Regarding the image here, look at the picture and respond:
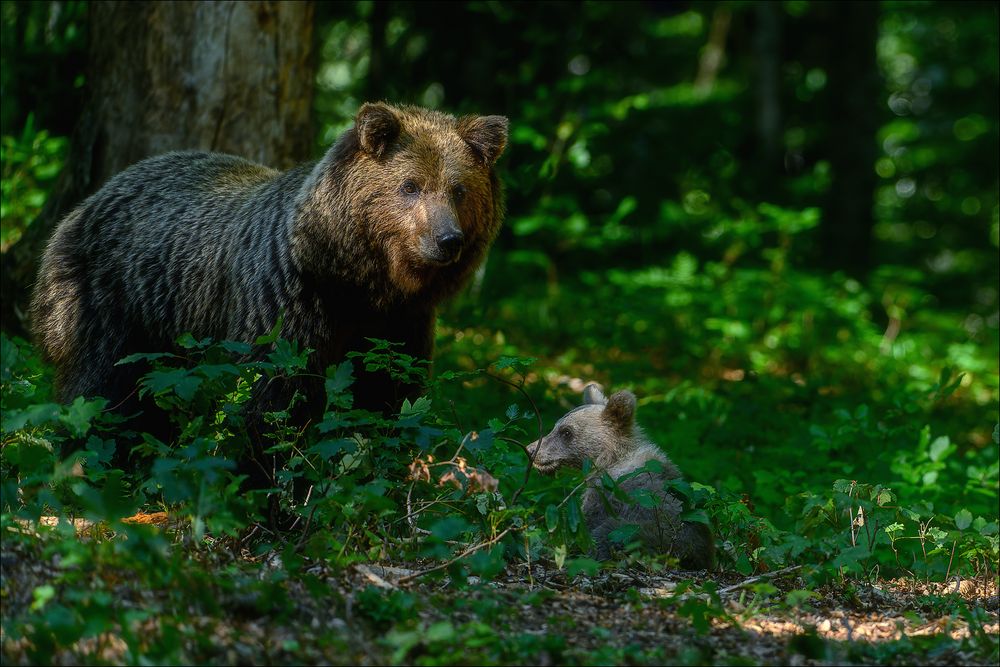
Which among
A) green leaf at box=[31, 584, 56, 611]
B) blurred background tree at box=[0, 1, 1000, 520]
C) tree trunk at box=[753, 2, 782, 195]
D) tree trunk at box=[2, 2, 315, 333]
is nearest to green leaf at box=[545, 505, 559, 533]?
green leaf at box=[31, 584, 56, 611]

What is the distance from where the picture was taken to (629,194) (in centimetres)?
1678

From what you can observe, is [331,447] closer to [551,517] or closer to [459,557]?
[459,557]

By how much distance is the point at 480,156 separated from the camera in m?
6.82

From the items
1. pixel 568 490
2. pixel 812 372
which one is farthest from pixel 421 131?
pixel 812 372

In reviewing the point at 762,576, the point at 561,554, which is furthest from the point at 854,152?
the point at 561,554

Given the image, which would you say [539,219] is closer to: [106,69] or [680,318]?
[680,318]

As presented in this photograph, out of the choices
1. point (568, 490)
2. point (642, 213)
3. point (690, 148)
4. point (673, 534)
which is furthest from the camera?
point (690, 148)

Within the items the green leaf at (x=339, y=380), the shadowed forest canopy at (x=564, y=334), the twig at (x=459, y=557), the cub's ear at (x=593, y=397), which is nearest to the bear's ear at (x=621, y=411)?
the cub's ear at (x=593, y=397)

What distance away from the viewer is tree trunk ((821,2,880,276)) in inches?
691

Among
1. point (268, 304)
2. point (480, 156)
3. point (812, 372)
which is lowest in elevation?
A: point (812, 372)

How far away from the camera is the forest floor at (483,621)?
411 centimetres

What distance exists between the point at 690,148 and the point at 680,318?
6.47 meters

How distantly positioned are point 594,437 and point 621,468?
1.32 feet

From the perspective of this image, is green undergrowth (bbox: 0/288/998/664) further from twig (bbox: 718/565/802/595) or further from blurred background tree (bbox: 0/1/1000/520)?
blurred background tree (bbox: 0/1/1000/520)
